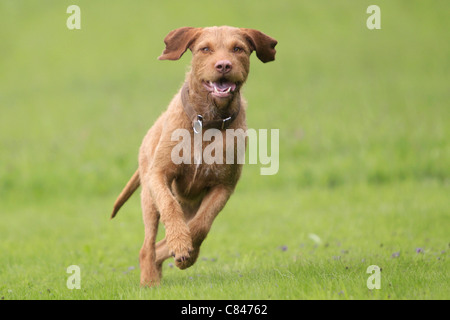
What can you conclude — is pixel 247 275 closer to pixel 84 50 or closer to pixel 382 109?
pixel 382 109

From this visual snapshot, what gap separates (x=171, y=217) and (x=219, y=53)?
147 centimetres

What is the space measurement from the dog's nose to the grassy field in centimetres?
179

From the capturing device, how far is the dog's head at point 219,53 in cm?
546

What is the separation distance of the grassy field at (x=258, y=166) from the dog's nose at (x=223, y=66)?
1788 millimetres

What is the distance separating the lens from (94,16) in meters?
23.6

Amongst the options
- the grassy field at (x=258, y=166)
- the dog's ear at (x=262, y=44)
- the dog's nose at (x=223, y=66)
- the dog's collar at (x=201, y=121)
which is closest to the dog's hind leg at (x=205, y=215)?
the grassy field at (x=258, y=166)

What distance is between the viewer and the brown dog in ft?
18.1

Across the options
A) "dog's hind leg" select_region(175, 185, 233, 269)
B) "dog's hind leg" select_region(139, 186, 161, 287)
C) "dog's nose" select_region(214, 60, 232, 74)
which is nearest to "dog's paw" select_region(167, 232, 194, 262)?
"dog's hind leg" select_region(175, 185, 233, 269)

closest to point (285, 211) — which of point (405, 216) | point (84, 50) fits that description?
point (405, 216)

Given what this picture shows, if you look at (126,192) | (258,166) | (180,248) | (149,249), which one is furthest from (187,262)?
(258,166)

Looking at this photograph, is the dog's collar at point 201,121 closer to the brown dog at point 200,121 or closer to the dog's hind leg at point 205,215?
the brown dog at point 200,121

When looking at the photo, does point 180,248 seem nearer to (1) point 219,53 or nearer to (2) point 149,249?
(2) point 149,249

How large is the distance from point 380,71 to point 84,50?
10.2 m

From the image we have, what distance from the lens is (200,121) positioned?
576 cm
